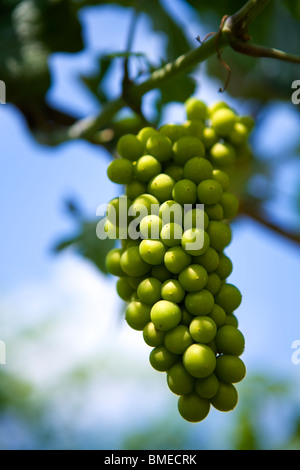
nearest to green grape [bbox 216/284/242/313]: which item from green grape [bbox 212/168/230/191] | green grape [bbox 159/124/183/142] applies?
green grape [bbox 212/168/230/191]

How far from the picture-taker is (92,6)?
156 cm

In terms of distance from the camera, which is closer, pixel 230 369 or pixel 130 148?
pixel 230 369

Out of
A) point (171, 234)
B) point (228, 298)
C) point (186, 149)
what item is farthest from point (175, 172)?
point (228, 298)

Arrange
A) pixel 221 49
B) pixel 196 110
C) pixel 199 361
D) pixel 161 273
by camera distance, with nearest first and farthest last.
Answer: pixel 199 361
pixel 161 273
pixel 221 49
pixel 196 110

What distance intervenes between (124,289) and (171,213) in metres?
0.18

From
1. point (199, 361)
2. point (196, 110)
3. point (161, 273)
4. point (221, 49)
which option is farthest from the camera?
point (196, 110)

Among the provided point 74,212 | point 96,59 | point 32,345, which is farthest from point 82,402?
point 96,59

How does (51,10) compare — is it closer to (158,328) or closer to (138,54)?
(138,54)

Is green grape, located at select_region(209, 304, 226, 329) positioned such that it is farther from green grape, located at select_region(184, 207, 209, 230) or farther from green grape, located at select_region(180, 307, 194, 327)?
green grape, located at select_region(184, 207, 209, 230)

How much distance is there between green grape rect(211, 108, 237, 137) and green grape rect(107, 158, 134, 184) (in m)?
0.23

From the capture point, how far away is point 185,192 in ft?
2.68

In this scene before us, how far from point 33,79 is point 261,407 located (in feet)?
6.50

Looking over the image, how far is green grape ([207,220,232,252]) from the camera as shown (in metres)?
0.81

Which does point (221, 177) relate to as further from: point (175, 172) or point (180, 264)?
point (180, 264)
